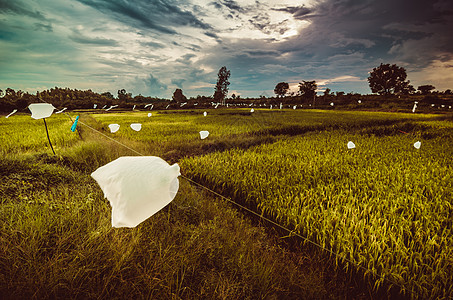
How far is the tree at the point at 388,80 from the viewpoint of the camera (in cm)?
5994

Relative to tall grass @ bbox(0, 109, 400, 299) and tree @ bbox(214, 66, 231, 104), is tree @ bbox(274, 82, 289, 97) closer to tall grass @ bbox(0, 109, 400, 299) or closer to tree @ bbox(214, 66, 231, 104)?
tree @ bbox(214, 66, 231, 104)

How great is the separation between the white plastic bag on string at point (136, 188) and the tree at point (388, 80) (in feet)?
268

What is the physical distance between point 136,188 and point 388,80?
84.6 meters

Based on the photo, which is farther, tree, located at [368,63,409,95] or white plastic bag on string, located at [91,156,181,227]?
tree, located at [368,63,409,95]

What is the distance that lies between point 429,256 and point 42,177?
5559mm

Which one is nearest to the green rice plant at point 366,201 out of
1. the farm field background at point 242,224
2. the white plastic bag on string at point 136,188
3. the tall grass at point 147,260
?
the farm field background at point 242,224

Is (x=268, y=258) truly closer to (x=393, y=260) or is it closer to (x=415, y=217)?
(x=393, y=260)

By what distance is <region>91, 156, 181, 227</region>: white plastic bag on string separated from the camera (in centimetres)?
133

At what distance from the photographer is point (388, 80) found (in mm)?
A: 60344

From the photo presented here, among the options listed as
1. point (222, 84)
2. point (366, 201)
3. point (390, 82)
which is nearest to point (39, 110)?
point (366, 201)

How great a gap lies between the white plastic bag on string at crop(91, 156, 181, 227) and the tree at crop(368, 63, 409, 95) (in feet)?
268

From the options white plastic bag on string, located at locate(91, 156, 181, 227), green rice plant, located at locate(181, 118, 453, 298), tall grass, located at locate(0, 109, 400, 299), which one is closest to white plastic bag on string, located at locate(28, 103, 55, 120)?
tall grass, located at locate(0, 109, 400, 299)

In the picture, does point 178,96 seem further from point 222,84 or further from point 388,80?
point 388,80

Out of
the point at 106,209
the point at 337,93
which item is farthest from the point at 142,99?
the point at 106,209
